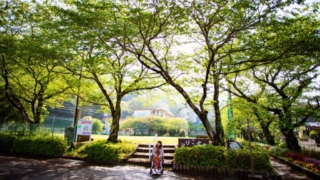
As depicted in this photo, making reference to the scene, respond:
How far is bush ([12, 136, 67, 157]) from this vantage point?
12.0 meters

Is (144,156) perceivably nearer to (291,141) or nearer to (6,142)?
(6,142)

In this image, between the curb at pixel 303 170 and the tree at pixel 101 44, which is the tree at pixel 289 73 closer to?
the curb at pixel 303 170

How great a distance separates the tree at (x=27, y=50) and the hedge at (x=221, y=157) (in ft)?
28.6

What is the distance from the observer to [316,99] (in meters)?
12.8

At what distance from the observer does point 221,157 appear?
8.81 m

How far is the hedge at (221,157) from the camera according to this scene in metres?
8.37

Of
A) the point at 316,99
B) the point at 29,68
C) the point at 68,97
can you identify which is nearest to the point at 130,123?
the point at 68,97

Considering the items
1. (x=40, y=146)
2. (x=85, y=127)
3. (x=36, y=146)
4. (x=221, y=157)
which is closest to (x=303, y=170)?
(x=221, y=157)

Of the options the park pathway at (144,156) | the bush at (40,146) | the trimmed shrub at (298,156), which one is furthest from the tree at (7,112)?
the trimmed shrub at (298,156)

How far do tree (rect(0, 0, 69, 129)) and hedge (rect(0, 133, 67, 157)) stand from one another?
1.99 meters

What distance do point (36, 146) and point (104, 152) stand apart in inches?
187

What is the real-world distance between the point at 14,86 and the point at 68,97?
160 inches

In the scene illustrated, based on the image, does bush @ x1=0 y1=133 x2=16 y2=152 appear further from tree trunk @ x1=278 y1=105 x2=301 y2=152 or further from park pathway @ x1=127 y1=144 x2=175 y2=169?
tree trunk @ x1=278 y1=105 x2=301 y2=152

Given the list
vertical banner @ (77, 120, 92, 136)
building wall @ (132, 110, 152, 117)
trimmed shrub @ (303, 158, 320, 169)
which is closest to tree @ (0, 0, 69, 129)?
vertical banner @ (77, 120, 92, 136)
